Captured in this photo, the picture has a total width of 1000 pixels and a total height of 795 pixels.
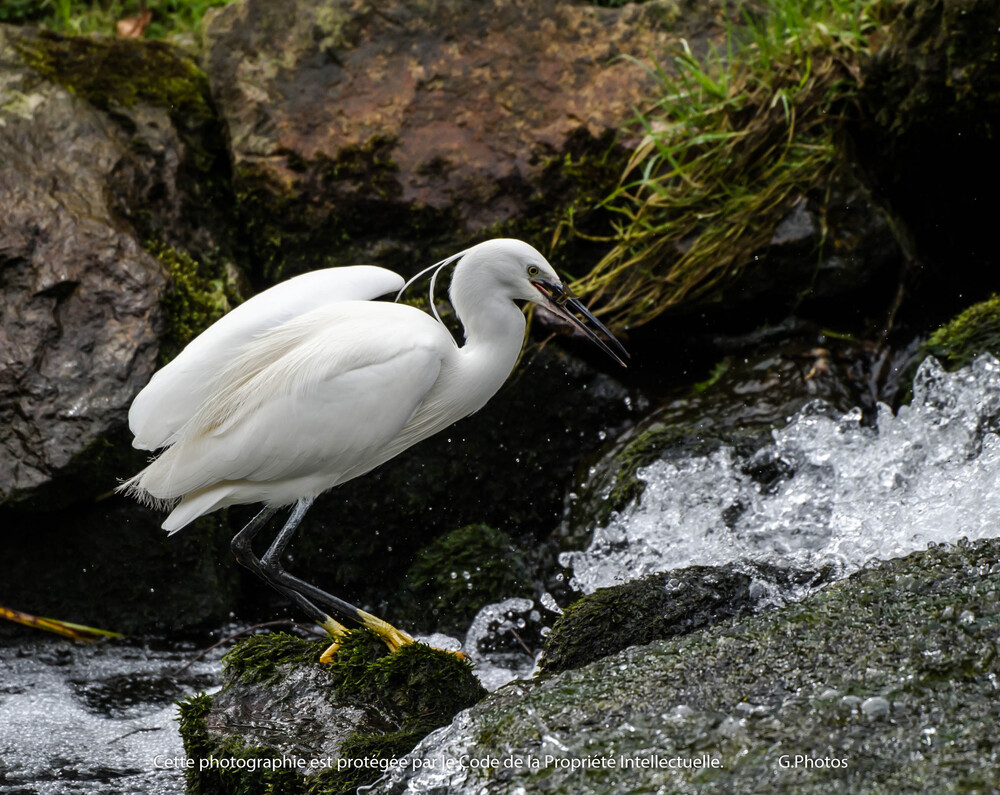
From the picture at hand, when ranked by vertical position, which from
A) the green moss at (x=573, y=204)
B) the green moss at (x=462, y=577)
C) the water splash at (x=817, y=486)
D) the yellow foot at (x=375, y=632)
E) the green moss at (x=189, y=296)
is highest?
the green moss at (x=189, y=296)

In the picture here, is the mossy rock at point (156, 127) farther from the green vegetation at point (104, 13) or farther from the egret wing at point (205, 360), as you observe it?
the egret wing at point (205, 360)

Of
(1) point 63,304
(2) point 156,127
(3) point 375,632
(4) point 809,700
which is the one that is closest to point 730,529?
(3) point 375,632

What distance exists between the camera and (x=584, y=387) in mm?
4613

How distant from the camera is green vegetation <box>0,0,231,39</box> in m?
6.01

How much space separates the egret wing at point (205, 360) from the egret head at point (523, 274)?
0.47 m

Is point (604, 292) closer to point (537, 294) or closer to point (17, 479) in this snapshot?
point (537, 294)

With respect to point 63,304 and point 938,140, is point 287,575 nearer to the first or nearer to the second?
point 63,304

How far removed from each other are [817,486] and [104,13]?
5.07 meters

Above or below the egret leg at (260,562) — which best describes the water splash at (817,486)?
below

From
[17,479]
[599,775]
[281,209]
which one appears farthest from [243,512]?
[599,775]

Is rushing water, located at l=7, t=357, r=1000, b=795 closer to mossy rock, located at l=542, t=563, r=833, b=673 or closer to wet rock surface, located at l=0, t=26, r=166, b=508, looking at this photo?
mossy rock, located at l=542, t=563, r=833, b=673

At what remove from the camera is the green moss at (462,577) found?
13.5ft

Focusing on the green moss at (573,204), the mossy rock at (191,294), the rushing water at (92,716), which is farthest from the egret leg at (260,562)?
the green moss at (573,204)

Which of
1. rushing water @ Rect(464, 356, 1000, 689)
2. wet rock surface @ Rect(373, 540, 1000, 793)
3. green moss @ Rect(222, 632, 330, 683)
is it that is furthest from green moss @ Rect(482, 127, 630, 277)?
wet rock surface @ Rect(373, 540, 1000, 793)
